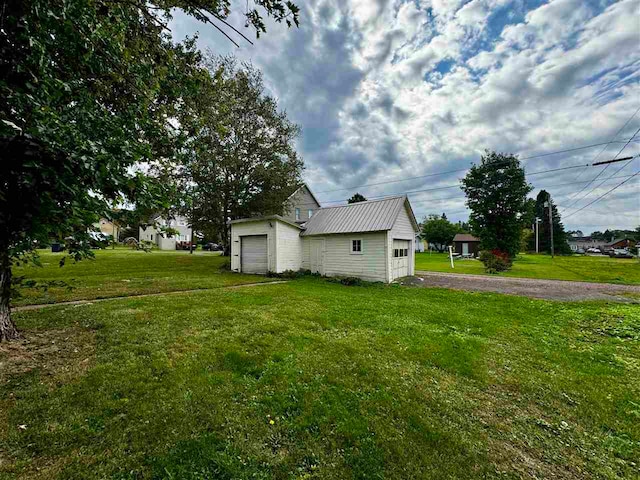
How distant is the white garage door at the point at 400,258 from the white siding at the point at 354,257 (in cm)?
98

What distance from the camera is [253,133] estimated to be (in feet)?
54.8

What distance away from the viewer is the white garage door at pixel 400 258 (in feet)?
44.9

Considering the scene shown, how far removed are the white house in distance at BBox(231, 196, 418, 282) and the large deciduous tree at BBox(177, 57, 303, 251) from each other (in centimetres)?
251

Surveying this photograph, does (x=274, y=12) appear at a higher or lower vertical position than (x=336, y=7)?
lower

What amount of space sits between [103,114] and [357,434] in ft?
14.9

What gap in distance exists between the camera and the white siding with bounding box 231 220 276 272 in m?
13.9

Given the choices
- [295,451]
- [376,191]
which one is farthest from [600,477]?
[376,191]

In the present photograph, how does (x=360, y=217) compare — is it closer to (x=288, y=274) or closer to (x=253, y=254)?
(x=288, y=274)

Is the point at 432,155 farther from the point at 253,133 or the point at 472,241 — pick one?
the point at 472,241

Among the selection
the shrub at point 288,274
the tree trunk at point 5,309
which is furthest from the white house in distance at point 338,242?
the tree trunk at point 5,309

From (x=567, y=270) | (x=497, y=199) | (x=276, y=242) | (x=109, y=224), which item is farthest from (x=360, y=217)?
(x=567, y=270)

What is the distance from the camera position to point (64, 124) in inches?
88.1

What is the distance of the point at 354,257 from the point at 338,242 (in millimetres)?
1236

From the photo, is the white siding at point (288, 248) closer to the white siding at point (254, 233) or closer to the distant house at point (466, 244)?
the white siding at point (254, 233)
